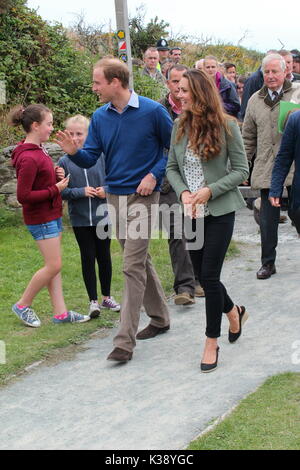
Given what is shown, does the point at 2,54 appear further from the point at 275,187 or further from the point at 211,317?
the point at 211,317

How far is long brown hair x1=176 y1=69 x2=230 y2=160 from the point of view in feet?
18.1

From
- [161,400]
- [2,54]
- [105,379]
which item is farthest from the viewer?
[2,54]

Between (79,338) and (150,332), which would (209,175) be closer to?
(150,332)

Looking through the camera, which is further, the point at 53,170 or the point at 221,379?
the point at 53,170

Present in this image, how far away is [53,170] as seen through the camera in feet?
22.0

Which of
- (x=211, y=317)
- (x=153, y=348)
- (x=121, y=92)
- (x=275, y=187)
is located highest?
(x=121, y=92)

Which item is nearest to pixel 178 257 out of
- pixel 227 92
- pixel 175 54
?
pixel 227 92

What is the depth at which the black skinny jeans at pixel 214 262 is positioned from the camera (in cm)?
563

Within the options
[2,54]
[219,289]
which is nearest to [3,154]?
[2,54]

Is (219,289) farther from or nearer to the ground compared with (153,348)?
farther from the ground

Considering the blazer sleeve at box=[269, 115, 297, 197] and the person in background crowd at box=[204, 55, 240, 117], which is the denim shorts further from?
the person in background crowd at box=[204, 55, 240, 117]

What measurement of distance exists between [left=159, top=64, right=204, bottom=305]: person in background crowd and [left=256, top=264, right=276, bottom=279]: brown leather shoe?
0.95m

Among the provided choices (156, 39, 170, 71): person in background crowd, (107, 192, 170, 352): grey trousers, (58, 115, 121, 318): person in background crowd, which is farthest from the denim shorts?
(156, 39, 170, 71): person in background crowd
